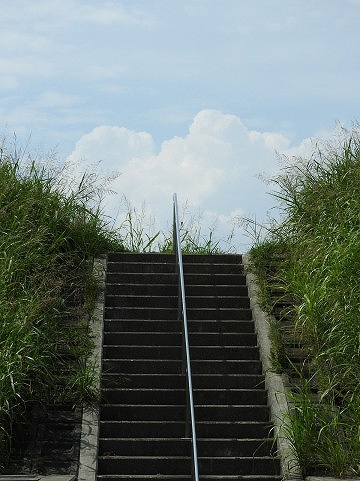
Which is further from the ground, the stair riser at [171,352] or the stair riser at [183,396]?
the stair riser at [171,352]

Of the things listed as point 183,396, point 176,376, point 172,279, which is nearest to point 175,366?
point 176,376

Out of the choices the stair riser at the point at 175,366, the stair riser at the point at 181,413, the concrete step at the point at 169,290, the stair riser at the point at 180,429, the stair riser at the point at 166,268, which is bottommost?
the stair riser at the point at 180,429

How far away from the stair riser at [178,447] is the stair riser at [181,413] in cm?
59

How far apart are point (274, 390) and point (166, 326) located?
2.06 m

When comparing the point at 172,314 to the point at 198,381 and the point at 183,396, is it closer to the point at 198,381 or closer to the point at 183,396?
the point at 198,381

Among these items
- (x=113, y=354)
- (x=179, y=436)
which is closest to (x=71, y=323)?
(x=113, y=354)

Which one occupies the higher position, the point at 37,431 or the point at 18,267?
the point at 18,267

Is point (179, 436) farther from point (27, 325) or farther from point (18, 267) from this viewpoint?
point (18, 267)

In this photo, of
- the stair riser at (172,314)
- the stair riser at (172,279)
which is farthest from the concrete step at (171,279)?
the stair riser at (172,314)

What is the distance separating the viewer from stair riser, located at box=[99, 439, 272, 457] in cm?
1098

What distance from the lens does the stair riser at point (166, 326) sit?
1317 centimetres

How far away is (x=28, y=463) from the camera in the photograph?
1040 centimetres

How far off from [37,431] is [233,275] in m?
4.50

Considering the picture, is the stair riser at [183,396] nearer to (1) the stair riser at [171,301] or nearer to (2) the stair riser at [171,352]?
(2) the stair riser at [171,352]
